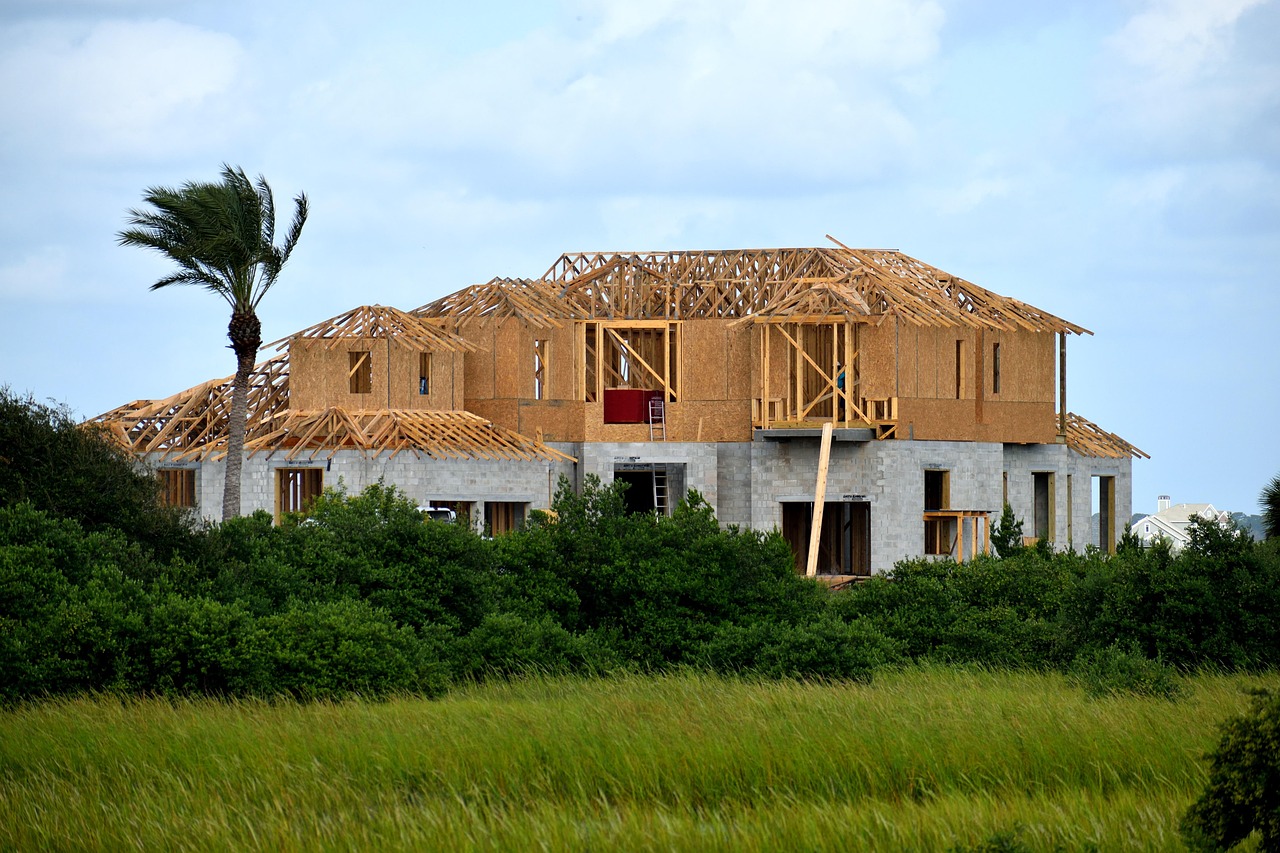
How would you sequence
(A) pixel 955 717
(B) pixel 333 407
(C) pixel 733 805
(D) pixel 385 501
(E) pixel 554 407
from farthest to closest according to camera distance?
(E) pixel 554 407 → (B) pixel 333 407 → (D) pixel 385 501 → (A) pixel 955 717 → (C) pixel 733 805

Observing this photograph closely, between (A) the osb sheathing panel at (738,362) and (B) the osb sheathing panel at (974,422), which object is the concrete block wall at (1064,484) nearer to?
(B) the osb sheathing panel at (974,422)

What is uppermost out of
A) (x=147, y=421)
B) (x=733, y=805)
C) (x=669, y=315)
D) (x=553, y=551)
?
(x=669, y=315)

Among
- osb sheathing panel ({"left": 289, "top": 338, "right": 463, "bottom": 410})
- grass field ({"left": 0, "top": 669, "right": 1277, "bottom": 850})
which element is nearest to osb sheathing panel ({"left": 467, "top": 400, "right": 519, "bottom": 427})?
osb sheathing panel ({"left": 289, "top": 338, "right": 463, "bottom": 410})

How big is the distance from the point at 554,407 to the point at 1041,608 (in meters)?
17.4

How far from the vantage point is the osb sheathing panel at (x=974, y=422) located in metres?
40.6

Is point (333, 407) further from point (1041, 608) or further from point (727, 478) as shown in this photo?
point (1041, 608)

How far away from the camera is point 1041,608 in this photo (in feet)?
90.9

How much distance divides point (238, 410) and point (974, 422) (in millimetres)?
17834

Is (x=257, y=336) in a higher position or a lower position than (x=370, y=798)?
higher

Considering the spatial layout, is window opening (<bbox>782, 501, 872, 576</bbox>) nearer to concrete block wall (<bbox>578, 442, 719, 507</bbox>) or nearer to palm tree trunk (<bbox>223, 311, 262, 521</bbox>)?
concrete block wall (<bbox>578, 442, 719, 507</bbox>)

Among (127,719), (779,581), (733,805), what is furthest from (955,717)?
(779,581)

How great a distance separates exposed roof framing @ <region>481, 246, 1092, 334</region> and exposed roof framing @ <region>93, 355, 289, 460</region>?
17.2ft

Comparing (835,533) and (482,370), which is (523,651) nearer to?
(482,370)

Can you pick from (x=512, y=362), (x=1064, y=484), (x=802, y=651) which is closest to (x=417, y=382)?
(x=512, y=362)
